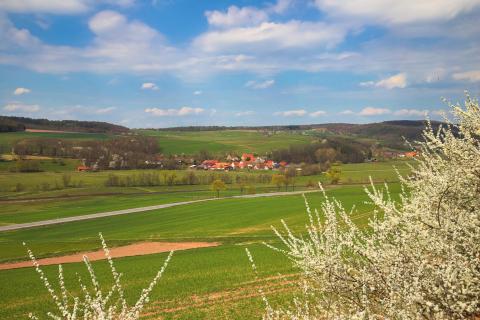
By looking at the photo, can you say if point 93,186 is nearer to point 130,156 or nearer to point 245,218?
point 130,156

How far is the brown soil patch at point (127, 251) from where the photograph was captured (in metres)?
40.3

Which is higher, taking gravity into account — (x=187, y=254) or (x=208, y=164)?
(x=208, y=164)

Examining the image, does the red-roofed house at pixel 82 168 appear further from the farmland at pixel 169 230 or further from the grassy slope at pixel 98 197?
the grassy slope at pixel 98 197

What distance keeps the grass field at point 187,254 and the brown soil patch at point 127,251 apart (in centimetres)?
225

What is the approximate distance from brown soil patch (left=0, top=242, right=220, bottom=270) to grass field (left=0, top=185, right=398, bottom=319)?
2.25m

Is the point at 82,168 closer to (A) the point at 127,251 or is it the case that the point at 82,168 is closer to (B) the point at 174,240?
(B) the point at 174,240

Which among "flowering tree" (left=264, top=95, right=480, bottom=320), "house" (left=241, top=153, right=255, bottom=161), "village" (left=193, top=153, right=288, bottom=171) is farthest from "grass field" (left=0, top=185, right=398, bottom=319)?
"house" (left=241, top=153, right=255, bottom=161)

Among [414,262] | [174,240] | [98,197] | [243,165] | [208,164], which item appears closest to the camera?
[414,262]

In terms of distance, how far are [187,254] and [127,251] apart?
957cm

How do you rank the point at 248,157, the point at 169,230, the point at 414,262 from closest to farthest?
the point at 414,262 → the point at 169,230 → the point at 248,157

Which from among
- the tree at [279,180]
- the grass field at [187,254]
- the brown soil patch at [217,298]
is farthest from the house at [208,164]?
the brown soil patch at [217,298]

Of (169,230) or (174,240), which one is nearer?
(174,240)

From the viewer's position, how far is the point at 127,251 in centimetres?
4384

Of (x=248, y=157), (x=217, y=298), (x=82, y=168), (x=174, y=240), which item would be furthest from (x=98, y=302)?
(x=248, y=157)
